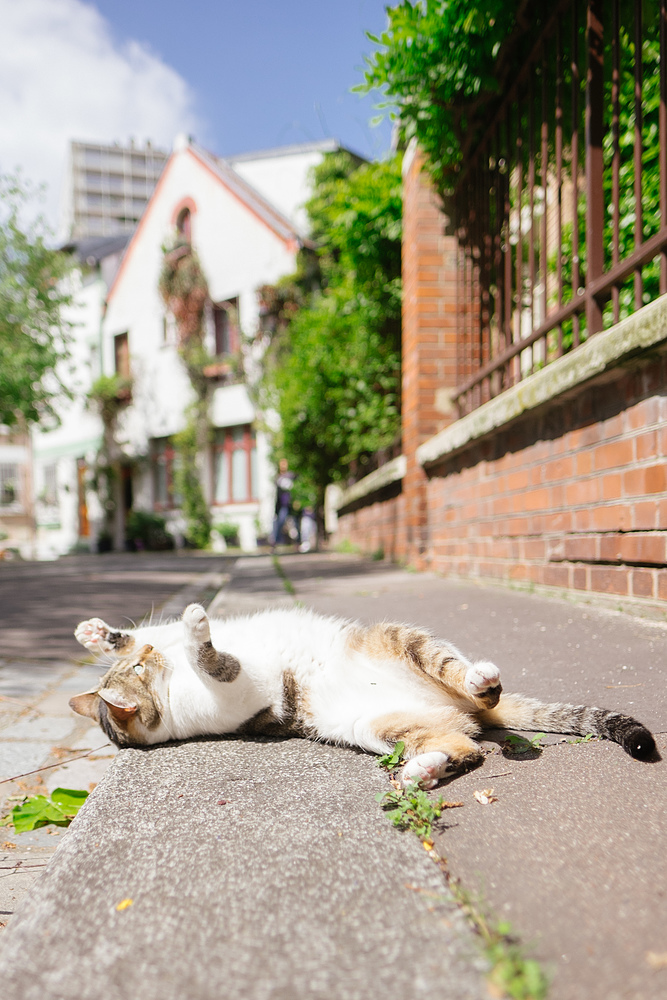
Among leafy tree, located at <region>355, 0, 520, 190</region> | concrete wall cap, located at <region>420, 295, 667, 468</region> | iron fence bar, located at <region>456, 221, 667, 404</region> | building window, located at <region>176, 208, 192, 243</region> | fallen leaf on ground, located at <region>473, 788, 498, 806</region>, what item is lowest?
fallen leaf on ground, located at <region>473, 788, 498, 806</region>

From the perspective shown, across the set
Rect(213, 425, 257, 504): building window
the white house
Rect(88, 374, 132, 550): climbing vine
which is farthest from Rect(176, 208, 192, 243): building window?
Rect(213, 425, 257, 504): building window

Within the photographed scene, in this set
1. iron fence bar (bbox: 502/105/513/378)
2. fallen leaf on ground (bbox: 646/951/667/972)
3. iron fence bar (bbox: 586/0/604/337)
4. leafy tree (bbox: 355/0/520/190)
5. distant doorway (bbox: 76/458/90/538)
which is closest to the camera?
fallen leaf on ground (bbox: 646/951/667/972)

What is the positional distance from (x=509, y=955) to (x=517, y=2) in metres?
4.46

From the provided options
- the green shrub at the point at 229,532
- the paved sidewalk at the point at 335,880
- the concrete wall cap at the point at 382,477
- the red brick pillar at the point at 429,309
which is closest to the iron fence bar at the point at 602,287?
the red brick pillar at the point at 429,309

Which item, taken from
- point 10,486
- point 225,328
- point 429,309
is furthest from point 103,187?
point 429,309

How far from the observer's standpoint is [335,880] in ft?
3.48

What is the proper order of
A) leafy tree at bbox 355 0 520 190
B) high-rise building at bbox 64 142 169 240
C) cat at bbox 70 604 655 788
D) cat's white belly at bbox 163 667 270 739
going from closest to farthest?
cat at bbox 70 604 655 788 < cat's white belly at bbox 163 667 270 739 < leafy tree at bbox 355 0 520 190 < high-rise building at bbox 64 142 169 240

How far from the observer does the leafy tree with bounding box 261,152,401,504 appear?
6.89 metres

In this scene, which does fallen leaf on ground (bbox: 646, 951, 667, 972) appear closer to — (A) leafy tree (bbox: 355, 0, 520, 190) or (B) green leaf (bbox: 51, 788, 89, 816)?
(B) green leaf (bbox: 51, 788, 89, 816)

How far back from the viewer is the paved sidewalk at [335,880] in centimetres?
83

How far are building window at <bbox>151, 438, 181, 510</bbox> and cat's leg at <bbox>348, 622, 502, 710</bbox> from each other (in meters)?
18.9

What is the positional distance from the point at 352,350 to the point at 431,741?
23.7ft

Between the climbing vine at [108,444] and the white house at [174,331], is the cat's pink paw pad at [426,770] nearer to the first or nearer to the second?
the white house at [174,331]

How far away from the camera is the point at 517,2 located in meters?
3.62
